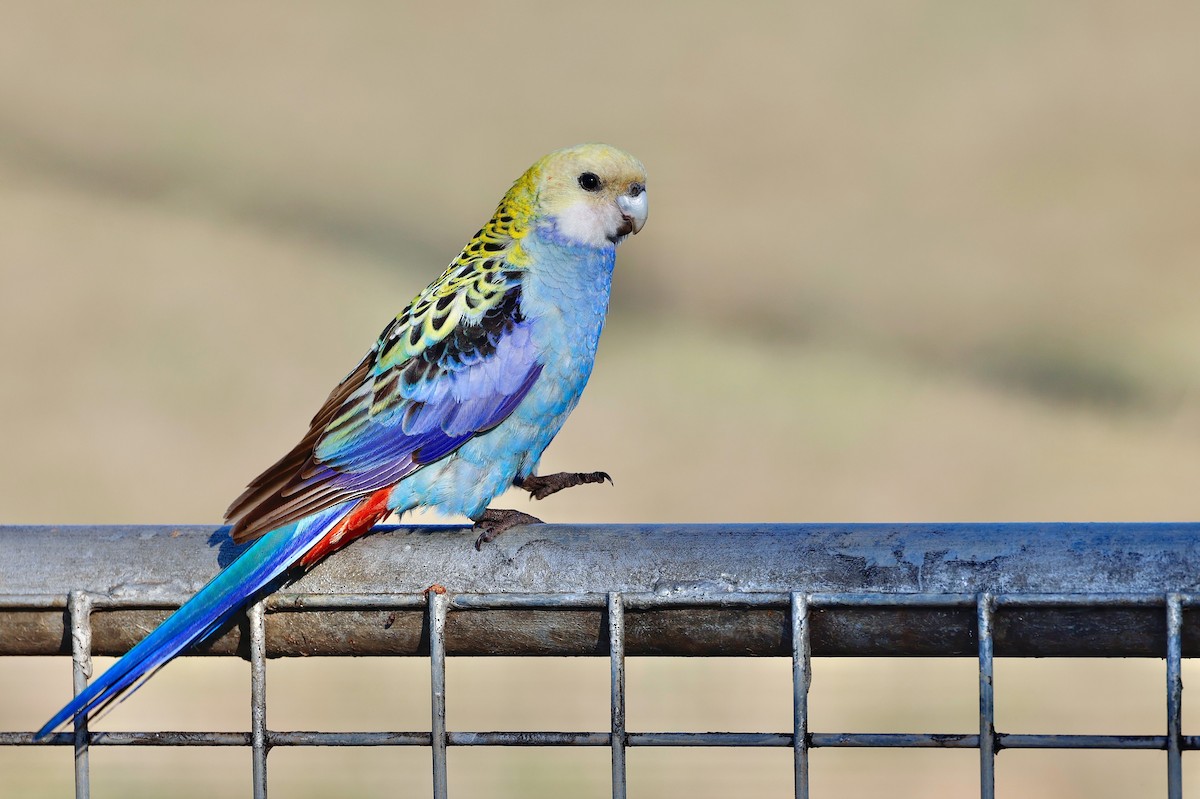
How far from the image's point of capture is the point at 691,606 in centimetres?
99

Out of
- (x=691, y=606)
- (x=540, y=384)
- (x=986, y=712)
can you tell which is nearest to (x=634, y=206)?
(x=540, y=384)

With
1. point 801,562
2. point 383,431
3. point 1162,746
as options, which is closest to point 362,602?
point 801,562

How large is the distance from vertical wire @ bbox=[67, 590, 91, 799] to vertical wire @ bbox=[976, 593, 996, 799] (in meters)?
0.73

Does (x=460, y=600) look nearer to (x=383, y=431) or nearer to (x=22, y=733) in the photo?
(x=22, y=733)

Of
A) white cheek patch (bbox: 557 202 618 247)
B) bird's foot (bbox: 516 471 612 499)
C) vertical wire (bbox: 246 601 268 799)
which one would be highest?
white cheek patch (bbox: 557 202 618 247)

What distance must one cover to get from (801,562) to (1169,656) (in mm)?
281

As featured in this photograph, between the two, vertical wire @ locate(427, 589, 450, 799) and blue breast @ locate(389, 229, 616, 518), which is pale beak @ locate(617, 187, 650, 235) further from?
vertical wire @ locate(427, 589, 450, 799)

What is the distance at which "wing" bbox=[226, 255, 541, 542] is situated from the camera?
5.83 feet

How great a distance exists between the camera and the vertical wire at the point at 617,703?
3.06ft

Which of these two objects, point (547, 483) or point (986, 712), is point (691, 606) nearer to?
point (986, 712)

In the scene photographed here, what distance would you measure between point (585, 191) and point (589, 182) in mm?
18

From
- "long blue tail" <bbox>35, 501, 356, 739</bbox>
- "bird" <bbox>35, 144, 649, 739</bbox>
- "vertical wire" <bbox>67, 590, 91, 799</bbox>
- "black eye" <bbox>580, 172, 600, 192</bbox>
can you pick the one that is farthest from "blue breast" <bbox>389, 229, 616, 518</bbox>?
"vertical wire" <bbox>67, 590, 91, 799</bbox>

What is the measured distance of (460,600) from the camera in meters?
1.00

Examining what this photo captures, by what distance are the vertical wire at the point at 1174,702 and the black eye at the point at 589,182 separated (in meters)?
1.45
